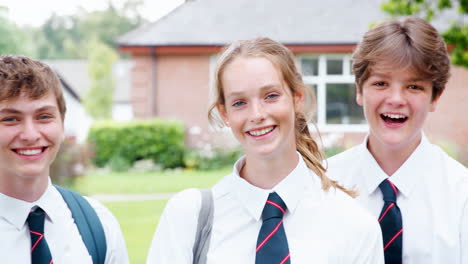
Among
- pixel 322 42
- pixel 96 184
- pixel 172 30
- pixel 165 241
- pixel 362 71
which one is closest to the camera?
pixel 165 241

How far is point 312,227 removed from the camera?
8.66 feet

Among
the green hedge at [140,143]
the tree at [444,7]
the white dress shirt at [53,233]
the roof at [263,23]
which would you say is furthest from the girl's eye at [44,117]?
the roof at [263,23]

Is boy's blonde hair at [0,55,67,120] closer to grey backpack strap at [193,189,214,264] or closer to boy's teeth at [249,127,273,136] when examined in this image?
grey backpack strap at [193,189,214,264]

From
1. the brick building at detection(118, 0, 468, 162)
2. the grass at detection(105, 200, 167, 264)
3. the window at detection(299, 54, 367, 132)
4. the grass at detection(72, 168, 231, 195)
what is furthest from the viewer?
the window at detection(299, 54, 367, 132)

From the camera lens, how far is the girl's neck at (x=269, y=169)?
9.02 ft

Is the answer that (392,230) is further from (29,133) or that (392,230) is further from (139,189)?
(139,189)

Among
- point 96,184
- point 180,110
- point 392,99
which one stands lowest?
point 96,184

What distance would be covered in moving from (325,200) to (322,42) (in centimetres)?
1521

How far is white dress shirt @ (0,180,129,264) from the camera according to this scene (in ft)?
8.91

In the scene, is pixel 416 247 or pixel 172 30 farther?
pixel 172 30

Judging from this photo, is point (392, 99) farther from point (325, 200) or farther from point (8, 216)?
point (8, 216)

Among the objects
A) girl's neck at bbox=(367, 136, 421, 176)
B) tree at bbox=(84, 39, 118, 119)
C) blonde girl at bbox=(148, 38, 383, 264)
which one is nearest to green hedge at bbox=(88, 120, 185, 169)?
girl's neck at bbox=(367, 136, 421, 176)

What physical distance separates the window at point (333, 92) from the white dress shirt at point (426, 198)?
48.6 feet

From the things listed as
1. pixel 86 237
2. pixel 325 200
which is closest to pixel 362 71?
pixel 325 200
